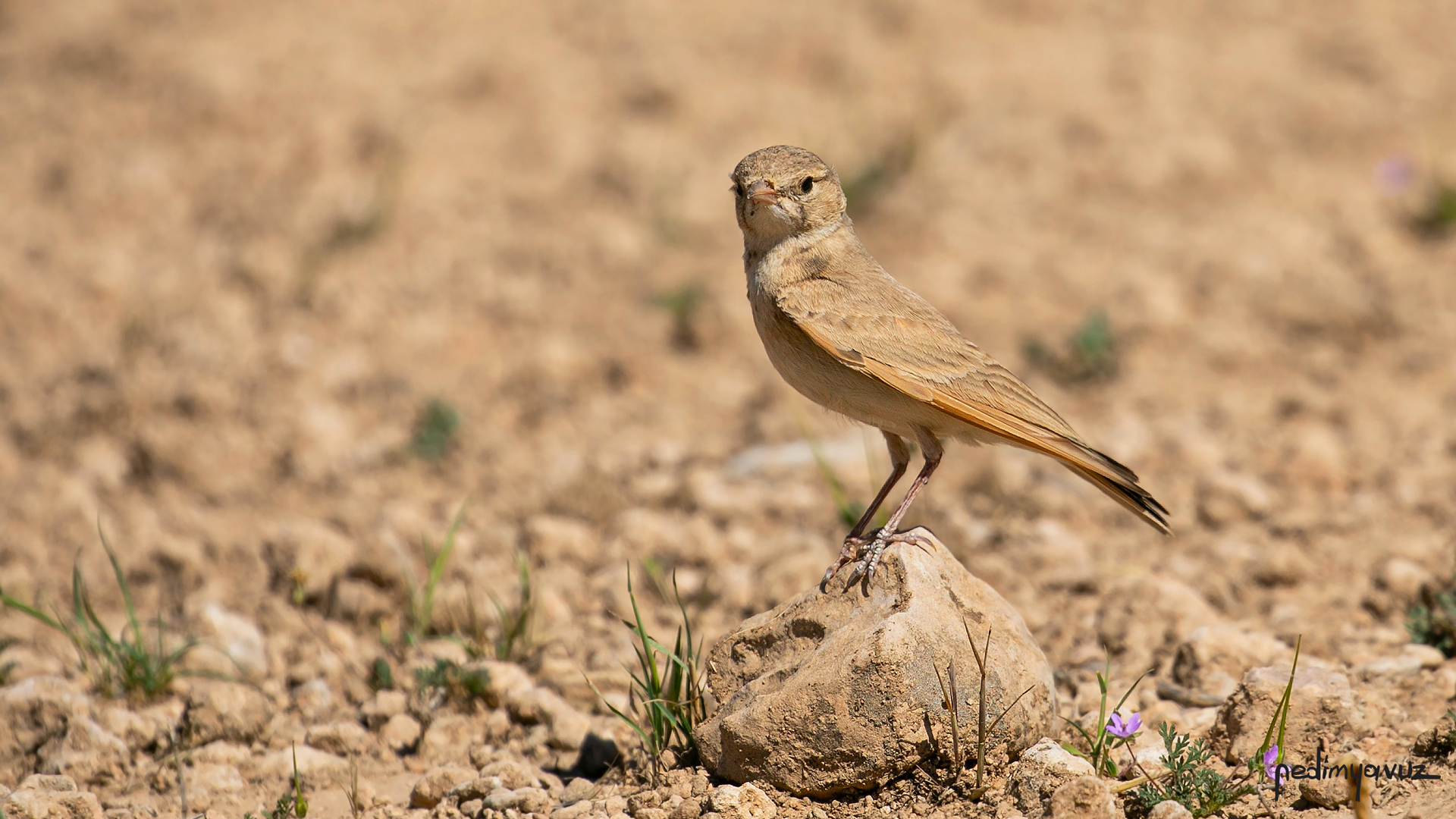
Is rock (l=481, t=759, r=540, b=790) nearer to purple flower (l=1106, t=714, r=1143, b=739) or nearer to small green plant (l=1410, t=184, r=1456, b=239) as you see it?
purple flower (l=1106, t=714, r=1143, b=739)

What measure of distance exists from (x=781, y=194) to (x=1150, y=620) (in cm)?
222

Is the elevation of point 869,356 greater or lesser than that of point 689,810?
greater

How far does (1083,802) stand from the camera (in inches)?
138

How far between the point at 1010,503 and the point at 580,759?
9.46 ft

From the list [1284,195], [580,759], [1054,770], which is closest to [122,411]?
[580,759]

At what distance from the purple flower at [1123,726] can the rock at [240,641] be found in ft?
10.7

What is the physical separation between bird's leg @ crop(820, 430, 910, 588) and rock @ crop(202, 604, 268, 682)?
7.66 feet

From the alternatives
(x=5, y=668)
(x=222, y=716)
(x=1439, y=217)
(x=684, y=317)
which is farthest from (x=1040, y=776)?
(x=1439, y=217)

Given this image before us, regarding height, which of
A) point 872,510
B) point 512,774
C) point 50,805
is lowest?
point 50,805

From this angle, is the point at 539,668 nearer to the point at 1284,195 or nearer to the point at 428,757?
the point at 428,757

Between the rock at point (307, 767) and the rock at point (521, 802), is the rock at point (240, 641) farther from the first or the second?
the rock at point (521, 802)

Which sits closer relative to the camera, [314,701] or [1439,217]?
[314,701]

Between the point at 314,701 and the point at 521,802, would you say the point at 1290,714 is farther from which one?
the point at 314,701

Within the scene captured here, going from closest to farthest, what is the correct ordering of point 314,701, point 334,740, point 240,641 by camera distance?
1. point 334,740
2. point 314,701
3. point 240,641
